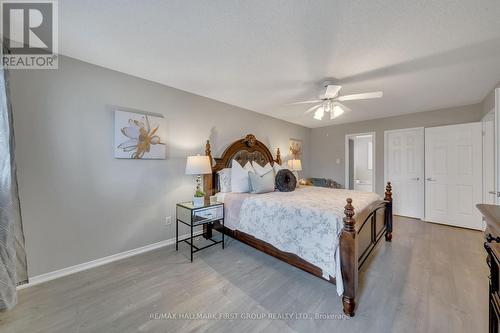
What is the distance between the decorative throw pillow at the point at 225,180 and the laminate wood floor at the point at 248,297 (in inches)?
40.7

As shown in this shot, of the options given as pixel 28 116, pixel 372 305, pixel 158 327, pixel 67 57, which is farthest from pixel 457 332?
pixel 67 57

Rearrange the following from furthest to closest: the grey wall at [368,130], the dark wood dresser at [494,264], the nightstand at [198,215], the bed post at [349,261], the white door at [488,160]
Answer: the grey wall at [368,130] < the white door at [488,160] < the nightstand at [198,215] < the bed post at [349,261] < the dark wood dresser at [494,264]

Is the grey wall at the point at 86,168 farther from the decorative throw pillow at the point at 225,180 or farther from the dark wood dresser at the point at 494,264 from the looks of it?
the dark wood dresser at the point at 494,264

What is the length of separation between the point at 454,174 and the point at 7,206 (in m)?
6.43

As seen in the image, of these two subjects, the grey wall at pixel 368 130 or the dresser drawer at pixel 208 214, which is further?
the grey wall at pixel 368 130

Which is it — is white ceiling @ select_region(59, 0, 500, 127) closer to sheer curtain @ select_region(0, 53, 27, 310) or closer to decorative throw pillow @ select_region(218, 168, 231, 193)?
sheer curtain @ select_region(0, 53, 27, 310)

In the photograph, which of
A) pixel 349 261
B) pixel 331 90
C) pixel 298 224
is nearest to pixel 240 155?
pixel 331 90

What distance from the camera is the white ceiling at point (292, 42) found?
146cm

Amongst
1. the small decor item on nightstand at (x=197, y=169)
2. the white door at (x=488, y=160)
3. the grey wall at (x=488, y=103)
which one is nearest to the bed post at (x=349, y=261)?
the small decor item on nightstand at (x=197, y=169)

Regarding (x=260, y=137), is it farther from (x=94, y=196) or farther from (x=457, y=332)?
(x=457, y=332)

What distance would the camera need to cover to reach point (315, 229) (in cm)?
189

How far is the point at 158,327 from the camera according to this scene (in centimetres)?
148

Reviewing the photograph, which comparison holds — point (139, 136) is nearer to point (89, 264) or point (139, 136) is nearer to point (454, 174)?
point (89, 264)

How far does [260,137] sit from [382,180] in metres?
3.23
